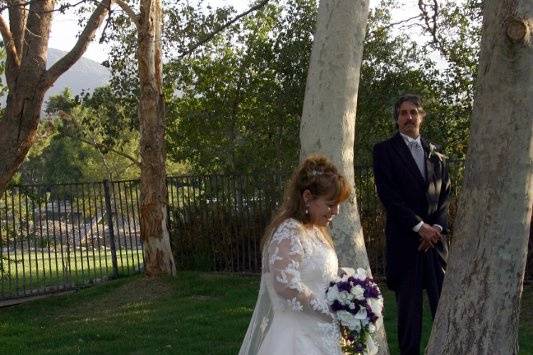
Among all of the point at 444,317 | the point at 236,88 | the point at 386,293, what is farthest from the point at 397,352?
the point at 236,88

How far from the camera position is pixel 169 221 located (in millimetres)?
15797

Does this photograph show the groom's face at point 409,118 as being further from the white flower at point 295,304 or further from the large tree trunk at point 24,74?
the large tree trunk at point 24,74

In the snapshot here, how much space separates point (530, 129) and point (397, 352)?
136 inches

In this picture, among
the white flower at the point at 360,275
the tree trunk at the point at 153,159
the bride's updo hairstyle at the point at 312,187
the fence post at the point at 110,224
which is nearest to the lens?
the bride's updo hairstyle at the point at 312,187

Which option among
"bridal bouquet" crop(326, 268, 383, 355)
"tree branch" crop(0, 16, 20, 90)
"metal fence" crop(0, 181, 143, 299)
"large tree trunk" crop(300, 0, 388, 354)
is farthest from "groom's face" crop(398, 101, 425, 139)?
"metal fence" crop(0, 181, 143, 299)

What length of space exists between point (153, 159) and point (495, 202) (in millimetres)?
9206

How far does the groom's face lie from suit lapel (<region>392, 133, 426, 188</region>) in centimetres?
8

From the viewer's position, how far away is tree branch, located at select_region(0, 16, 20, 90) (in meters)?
12.4

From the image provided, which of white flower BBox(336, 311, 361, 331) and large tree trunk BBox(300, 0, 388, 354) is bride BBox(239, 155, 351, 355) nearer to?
white flower BBox(336, 311, 361, 331)

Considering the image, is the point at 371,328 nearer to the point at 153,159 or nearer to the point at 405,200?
the point at 405,200

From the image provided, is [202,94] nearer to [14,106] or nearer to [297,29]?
[297,29]

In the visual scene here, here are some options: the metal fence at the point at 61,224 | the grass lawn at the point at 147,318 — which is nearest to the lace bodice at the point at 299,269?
the grass lawn at the point at 147,318

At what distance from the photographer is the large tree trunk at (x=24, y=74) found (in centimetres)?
1239

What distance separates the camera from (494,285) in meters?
5.36
